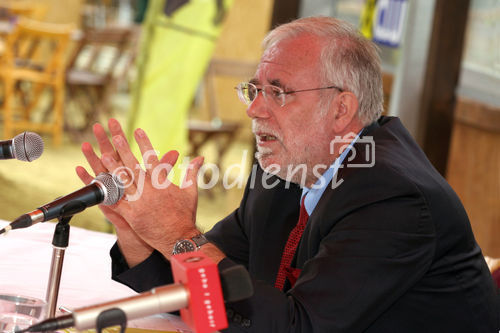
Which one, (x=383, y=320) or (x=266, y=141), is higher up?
(x=266, y=141)

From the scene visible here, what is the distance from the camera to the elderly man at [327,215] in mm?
1528

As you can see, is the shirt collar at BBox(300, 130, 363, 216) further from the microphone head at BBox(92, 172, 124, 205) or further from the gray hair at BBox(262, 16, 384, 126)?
the microphone head at BBox(92, 172, 124, 205)

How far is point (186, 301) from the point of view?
41.3 inches

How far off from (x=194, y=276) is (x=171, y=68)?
3384 millimetres

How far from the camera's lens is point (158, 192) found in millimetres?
1542

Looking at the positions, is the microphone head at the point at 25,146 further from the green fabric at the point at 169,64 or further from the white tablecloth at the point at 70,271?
the green fabric at the point at 169,64

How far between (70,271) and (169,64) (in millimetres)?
2555

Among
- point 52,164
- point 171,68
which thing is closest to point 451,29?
point 171,68

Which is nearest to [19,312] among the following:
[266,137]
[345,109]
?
[266,137]

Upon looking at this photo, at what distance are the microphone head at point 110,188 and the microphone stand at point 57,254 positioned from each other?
0.27 feet

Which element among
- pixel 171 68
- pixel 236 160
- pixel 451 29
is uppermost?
pixel 451 29

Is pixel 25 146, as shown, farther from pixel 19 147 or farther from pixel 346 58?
pixel 346 58

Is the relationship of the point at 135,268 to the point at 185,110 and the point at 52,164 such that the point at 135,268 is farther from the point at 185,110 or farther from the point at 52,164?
the point at 52,164

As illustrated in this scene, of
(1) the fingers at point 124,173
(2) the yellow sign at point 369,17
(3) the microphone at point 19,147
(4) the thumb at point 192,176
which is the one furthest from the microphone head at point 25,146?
(2) the yellow sign at point 369,17
